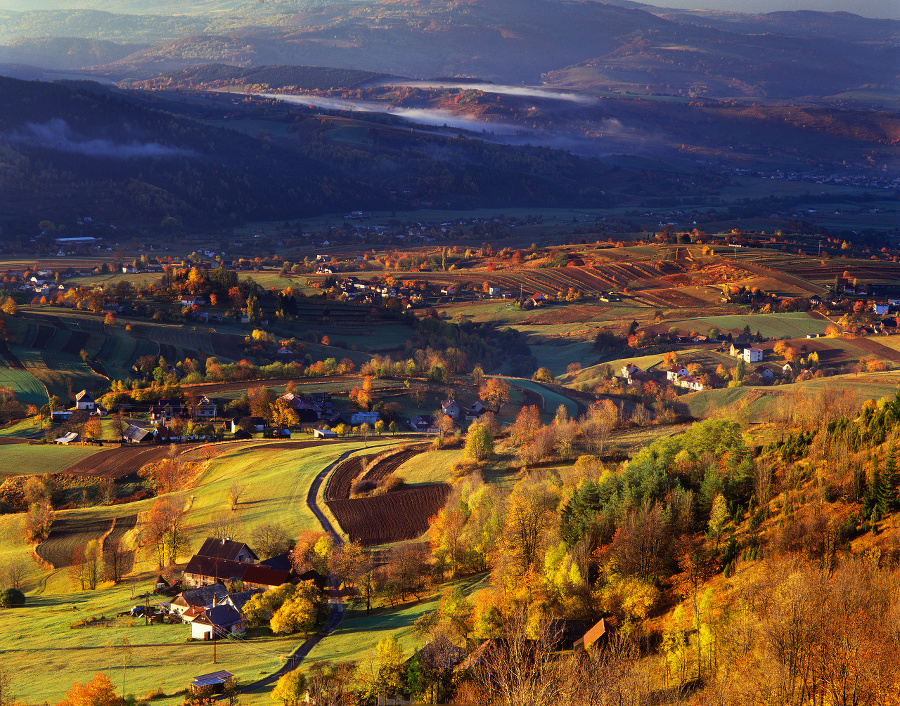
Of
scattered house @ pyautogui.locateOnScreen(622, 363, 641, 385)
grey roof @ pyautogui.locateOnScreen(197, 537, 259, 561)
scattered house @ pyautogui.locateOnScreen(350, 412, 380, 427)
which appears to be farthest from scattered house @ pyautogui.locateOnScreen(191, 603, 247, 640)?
scattered house @ pyautogui.locateOnScreen(622, 363, 641, 385)

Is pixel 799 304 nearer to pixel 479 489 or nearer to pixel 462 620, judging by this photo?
pixel 479 489

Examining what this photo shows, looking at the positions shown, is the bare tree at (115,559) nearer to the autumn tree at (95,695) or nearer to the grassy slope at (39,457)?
the grassy slope at (39,457)

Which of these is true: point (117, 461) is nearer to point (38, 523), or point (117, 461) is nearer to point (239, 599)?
point (38, 523)

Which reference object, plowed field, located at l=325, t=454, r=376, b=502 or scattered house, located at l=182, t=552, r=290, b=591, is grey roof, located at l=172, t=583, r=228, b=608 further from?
plowed field, located at l=325, t=454, r=376, b=502

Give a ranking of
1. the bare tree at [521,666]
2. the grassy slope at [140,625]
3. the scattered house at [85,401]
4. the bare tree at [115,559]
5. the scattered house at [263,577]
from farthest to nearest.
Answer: the scattered house at [85,401], the bare tree at [115,559], the scattered house at [263,577], the grassy slope at [140,625], the bare tree at [521,666]

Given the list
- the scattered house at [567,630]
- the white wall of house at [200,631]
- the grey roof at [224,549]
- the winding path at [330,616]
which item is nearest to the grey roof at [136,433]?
the winding path at [330,616]

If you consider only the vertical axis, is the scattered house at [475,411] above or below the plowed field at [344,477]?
below

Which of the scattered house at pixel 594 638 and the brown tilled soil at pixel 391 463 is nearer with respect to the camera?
the scattered house at pixel 594 638
